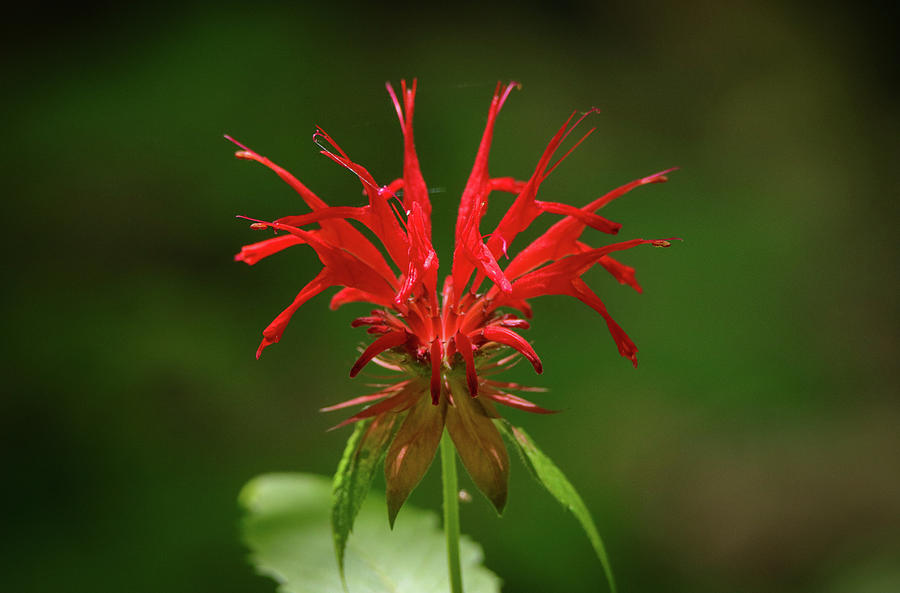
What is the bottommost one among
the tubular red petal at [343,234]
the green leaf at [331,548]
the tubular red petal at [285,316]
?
the green leaf at [331,548]

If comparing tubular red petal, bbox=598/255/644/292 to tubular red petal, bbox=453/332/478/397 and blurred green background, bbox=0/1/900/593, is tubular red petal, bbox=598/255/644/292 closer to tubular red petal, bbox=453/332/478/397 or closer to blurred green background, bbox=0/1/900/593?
tubular red petal, bbox=453/332/478/397

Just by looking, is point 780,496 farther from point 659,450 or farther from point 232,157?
point 232,157

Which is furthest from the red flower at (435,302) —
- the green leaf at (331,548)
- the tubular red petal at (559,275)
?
the green leaf at (331,548)

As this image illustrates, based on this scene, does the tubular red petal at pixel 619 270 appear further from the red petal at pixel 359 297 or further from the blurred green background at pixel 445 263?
the blurred green background at pixel 445 263

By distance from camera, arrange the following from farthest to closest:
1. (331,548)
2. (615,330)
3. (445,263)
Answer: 1. (445,263)
2. (331,548)
3. (615,330)

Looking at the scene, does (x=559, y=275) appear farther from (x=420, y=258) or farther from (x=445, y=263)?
(x=445, y=263)

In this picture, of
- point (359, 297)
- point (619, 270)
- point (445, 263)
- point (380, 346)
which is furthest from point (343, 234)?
point (445, 263)
